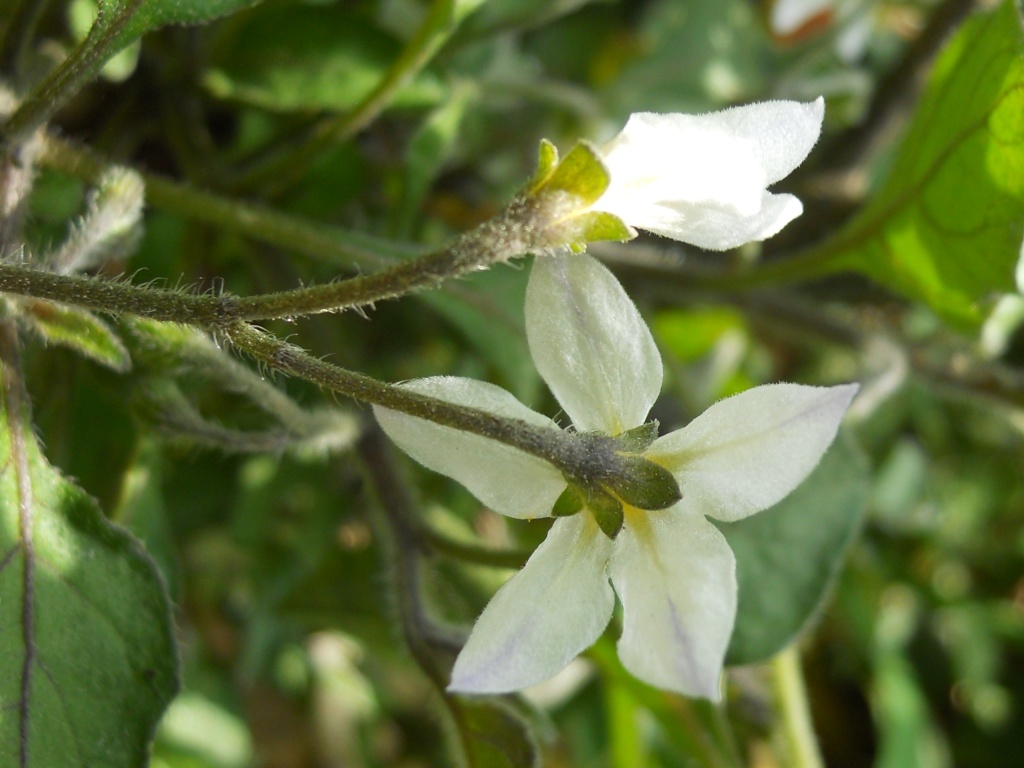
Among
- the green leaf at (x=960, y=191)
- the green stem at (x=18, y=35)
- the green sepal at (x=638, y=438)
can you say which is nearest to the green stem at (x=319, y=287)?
the green sepal at (x=638, y=438)

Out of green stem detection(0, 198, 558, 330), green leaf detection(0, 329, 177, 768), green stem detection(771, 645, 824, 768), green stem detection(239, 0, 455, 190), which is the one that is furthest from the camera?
green stem detection(771, 645, 824, 768)

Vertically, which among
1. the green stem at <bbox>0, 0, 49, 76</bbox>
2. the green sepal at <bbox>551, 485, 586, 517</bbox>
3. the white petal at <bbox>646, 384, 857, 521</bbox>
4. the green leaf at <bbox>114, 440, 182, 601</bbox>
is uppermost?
the green stem at <bbox>0, 0, 49, 76</bbox>

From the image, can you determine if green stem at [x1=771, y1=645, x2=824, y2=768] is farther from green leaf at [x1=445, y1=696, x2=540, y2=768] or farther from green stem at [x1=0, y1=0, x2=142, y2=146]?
green stem at [x1=0, y1=0, x2=142, y2=146]

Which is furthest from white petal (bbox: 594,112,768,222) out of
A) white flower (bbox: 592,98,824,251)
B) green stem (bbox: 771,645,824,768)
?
green stem (bbox: 771,645,824,768)

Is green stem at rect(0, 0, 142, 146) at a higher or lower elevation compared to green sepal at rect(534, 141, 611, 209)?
higher

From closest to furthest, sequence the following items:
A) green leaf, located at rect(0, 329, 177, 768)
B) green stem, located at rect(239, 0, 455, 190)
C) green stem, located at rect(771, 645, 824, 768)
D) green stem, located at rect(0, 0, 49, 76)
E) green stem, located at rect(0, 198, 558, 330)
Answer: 1. green stem, located at rect(0, 198, 558, 330)
2. green leaf, located at rect(0, 329, 177, 768)
3. green stem, located at rect(0, 0, 49, 76)
4. green stem, located at rect(239, 0, 455, 190)
5. green stem, located at rect(771, 645, 824, 768)

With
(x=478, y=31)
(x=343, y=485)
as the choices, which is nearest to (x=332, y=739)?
(x=343, y=485)
